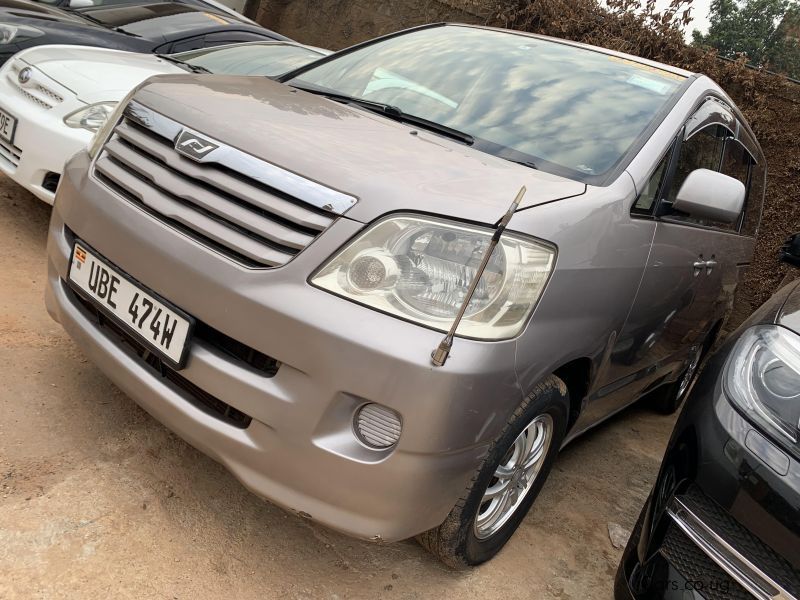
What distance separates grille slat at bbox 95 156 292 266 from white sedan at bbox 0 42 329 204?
4.87 ft

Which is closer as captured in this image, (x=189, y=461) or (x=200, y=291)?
(x=200, y=291)

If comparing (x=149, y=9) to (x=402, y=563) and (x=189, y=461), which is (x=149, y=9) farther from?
(x=402, y=563)

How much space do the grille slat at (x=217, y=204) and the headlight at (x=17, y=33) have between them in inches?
108

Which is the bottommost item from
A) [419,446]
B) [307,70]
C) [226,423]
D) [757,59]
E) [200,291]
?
[226,423]

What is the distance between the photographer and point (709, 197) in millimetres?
2406

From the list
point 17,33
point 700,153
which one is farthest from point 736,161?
point 17,33

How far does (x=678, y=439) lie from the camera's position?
6.38ft

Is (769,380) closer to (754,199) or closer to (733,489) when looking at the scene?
(733,489)

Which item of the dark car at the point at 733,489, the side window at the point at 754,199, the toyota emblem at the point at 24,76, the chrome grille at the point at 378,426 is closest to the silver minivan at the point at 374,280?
the chrome grille at the point at 378,426

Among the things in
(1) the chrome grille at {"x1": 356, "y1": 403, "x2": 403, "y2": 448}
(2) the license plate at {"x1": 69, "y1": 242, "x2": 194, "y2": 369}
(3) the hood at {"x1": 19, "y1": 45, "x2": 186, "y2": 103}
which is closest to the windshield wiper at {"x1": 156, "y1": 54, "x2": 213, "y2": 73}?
(3) the hood at {"x1": 19, "y1": 45, "x2": 186, "y2": 103}

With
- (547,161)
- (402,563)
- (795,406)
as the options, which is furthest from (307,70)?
(795,406)

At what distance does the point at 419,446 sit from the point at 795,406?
0.91m

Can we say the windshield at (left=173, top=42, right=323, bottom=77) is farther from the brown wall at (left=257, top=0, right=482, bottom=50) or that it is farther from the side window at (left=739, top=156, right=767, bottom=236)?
the brown wall at (left=257, top=0, right=482, bottom=50)

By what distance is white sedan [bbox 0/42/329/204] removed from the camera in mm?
3406
